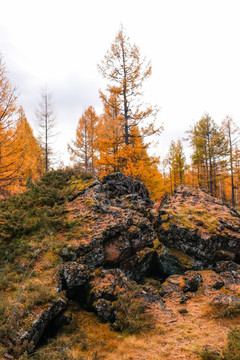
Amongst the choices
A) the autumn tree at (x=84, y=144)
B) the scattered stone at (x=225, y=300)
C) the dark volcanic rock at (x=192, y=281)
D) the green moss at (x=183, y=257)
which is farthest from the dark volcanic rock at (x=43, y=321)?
the autumn tree at (x=84, y=144)

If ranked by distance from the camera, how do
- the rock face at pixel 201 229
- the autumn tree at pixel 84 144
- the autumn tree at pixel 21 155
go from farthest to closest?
the autumn tree at pixel 84 144
the rock face at pixel 201 229
the autumn tree at pixel 21 155

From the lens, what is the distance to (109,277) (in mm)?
5660

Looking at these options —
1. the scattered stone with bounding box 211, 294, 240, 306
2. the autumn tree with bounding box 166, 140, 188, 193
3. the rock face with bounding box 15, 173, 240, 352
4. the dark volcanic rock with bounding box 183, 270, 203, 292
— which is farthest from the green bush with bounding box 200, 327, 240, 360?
the autumn tree with bounding box 166, 140, 188, 193

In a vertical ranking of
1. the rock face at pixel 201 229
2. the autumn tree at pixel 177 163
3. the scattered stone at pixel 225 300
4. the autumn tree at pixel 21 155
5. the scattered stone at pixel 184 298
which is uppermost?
the autumn tree at pixel 177 163

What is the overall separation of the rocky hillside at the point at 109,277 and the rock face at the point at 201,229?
0.04 metres

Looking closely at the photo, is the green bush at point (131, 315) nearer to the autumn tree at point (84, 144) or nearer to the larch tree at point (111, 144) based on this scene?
the larch tree at point (111, 144)

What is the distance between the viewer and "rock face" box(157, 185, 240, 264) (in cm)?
780

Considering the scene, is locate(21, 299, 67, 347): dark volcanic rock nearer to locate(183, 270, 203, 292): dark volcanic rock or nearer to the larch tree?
locate(183, 270, 203, 292): dark volcanic rock

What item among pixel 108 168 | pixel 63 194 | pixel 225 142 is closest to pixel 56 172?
pixel 63 194

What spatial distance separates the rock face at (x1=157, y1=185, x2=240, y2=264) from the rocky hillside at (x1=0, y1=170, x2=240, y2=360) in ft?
0.14

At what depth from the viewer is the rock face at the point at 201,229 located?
780 centimetres

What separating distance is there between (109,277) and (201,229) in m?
4.72

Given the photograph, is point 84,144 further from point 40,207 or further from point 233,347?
point 233,347

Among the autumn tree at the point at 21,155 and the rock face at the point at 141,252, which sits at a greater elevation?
the autumn tree at the point at 21,155
